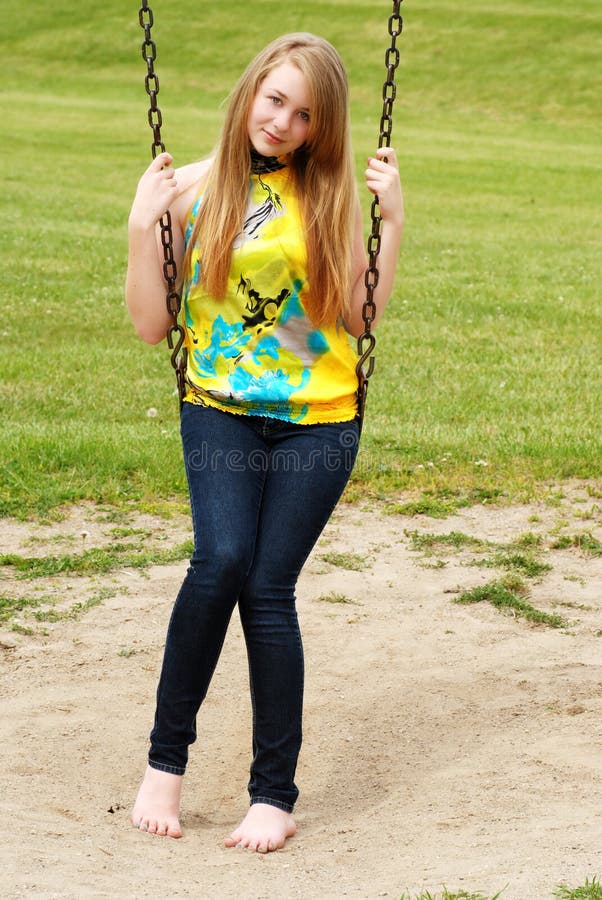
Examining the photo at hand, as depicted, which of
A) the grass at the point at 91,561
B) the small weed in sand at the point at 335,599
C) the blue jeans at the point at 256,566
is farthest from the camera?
the grass at the point at 91,561

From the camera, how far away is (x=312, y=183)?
3346 mm

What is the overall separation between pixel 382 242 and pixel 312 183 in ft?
0.87

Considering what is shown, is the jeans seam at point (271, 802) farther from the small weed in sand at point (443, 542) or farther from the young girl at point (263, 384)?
the small weed in sand at point (443, 542)

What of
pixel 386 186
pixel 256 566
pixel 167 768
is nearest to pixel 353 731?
pixel 167 768

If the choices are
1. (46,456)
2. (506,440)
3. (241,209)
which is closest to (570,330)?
(506,440)

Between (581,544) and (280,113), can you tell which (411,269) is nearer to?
(581,544)

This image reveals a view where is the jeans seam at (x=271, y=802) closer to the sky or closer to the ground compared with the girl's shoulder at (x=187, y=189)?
closer to the ground

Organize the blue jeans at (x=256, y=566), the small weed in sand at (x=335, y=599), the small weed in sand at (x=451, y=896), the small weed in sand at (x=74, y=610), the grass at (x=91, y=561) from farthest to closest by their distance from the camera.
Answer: the grass at (x=91, y=561) → the small weed in sand at (x=335, y=599) → the small weed in sand at (x=74, y=610) → the blue jeans at (x=256, y=566) → the small weed in sand at (x=451, y=896)

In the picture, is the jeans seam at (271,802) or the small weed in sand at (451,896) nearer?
the small weed in sand at (451,896)

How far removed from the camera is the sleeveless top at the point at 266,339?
10.6 feet

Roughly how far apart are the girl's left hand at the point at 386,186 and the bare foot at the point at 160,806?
63.4 inches

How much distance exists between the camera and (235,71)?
32.9 meters

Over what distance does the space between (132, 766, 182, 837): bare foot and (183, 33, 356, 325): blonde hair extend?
1.25 metres

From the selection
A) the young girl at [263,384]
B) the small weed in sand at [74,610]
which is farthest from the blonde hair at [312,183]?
the small weed in sand at [74,610]
